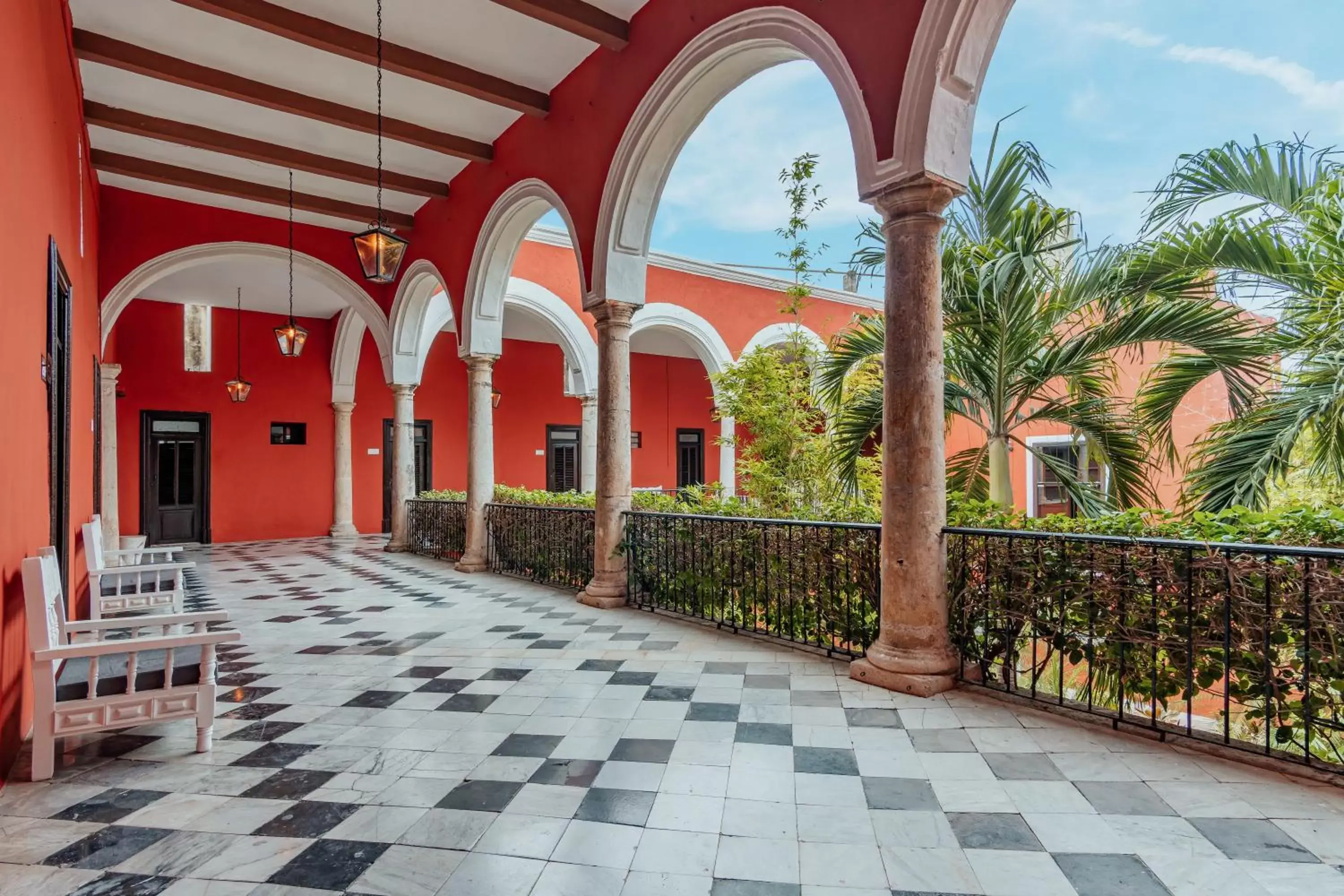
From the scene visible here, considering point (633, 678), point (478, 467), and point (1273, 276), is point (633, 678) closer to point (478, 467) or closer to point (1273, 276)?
point (1273, 276)

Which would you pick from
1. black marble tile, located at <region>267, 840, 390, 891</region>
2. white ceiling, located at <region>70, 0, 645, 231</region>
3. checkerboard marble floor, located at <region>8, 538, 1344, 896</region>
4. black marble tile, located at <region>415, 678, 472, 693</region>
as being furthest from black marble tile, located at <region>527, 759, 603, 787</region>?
white ceiling, located at <region>70, 0, 645, 231</region>

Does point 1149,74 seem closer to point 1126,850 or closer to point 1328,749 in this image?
point 1328,749

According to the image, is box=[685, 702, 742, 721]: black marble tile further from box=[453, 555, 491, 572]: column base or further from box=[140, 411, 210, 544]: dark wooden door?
box=[140, 411, 210, 544]: dark wooden door

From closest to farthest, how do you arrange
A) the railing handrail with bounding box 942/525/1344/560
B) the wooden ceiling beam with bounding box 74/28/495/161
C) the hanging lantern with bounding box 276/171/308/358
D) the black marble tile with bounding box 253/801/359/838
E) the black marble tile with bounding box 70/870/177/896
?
Answer: the black marble tile with bounding box 70/870/177/896 < the black marble tile with bounding box 253/801/359/838 < the railing handrail with bounding box 942/525/1344/560 < the wooden ceiling beam with bounding box 74/28/495/161 < the hanging lantern with bounding box 276/171/308/358

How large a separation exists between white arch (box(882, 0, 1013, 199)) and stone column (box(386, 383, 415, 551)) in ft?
25.6

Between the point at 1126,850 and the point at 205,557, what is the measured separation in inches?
444

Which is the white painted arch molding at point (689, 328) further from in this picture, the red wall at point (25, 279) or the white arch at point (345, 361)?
the red wall at point (25, 279)

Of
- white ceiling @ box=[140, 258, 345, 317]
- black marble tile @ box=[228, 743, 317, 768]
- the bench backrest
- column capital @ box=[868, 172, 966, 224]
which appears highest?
white ceiling @ box=[140, 258, 345, 317]

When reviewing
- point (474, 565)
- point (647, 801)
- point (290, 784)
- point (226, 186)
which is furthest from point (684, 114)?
point (226, 186)

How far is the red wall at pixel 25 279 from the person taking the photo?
263 centimetres

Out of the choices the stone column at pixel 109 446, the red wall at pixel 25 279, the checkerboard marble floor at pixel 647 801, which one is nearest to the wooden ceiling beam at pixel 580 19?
the red wall at pixel 25 279

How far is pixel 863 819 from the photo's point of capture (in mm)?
2176

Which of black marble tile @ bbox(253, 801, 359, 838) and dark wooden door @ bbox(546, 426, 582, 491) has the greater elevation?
dark wooden door @ bbox(546, 426, 582, 491)

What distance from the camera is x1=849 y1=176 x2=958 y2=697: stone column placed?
343 centimetres
